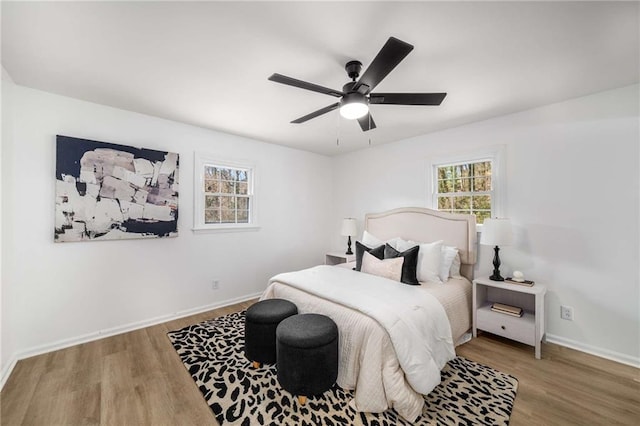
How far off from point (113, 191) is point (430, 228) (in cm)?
388

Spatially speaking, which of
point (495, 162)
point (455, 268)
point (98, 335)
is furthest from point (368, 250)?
point (98, 335)

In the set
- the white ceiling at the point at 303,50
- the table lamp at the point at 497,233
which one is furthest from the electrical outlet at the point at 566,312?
the white ceiling at the point at 303,50

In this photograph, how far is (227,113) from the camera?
3.08m

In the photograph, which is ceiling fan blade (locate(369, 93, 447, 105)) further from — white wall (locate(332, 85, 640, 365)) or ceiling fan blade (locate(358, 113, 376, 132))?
white wall (locate(332, 85, 640, 365))

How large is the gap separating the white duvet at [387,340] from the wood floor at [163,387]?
0.63 m

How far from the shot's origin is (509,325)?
2660 millimetres

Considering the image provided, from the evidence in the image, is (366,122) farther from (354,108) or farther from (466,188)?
(466,188)

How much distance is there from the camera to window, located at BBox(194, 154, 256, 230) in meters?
3.65

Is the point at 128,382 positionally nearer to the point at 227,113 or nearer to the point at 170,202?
the point at 170,202

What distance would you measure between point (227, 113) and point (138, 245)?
1.89 metres

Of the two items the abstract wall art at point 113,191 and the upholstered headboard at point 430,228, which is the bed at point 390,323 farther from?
the abstract wall art at point 113,191

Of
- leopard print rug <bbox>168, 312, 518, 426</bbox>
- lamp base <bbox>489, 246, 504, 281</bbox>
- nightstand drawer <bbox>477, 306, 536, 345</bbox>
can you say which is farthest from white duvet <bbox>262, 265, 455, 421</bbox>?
lamp base <bbox>489, 246, 504, 281</bbox>

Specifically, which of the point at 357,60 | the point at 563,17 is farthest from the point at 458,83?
the point at 357,60

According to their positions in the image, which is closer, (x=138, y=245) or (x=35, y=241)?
(x=35, y=241)
